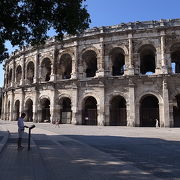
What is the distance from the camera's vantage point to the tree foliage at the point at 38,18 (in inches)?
326

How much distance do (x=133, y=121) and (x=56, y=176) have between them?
16869mm

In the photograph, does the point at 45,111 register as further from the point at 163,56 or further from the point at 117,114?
the point at 163,56

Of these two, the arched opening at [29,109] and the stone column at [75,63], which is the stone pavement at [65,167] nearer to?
the stone column at [75,63]

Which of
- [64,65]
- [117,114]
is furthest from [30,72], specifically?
[117,114]

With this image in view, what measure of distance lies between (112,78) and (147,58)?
6.13 metres

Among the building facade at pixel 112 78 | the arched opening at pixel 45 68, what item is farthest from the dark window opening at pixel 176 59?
the arched opening at pixel 45 68

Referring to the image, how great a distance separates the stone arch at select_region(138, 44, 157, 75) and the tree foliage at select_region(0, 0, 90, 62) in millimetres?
14452

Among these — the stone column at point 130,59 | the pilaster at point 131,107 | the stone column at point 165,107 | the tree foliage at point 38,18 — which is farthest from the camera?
the stone column at point 130,59

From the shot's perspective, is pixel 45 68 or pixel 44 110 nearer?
pixel 44 110

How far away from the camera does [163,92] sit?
2033 centimetres

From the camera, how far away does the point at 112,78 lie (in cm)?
2191

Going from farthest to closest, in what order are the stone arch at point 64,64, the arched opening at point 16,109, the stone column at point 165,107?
the arched opening at point 16,109 < the stone arch at point 64,64 < the stone column at point 165,107

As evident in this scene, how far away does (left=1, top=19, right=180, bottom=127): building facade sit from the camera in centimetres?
2089

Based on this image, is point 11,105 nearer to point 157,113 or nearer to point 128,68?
point 128,68
